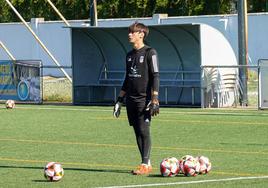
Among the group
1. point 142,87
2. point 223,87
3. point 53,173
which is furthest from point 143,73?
point 223,87

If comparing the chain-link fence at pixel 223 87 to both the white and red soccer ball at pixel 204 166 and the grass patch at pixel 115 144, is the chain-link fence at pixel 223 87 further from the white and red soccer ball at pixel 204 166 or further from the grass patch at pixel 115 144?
the white and red soccer ball at pixel 204 166

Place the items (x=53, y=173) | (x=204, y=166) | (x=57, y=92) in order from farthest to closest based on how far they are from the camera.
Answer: (x=57, y=92)
(x=204, y=166)
(x=53, y=173)

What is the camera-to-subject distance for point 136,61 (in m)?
13.7

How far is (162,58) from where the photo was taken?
99.5 feet

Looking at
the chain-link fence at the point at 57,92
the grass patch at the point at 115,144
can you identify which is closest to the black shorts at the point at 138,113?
the grass patch at the point at 115,144

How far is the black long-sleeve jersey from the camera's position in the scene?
13695 mm

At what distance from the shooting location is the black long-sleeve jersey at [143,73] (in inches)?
539

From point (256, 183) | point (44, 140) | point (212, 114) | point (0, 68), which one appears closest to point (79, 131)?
point (44, 140)

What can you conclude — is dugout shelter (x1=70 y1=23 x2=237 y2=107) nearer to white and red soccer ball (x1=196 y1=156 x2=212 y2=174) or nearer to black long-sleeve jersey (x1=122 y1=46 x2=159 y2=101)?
black long-sleeve jersey (x1=122 y1=46 x2=159 y2=101)

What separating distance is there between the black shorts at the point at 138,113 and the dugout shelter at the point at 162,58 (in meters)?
14.3

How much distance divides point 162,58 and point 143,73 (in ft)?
54.6

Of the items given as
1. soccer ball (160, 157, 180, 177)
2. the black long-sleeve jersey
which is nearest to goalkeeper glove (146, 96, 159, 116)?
the black long-sleeve jersey

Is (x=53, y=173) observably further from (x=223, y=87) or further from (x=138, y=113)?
(x=223, y=87)

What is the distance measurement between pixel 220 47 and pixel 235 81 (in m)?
1.14
